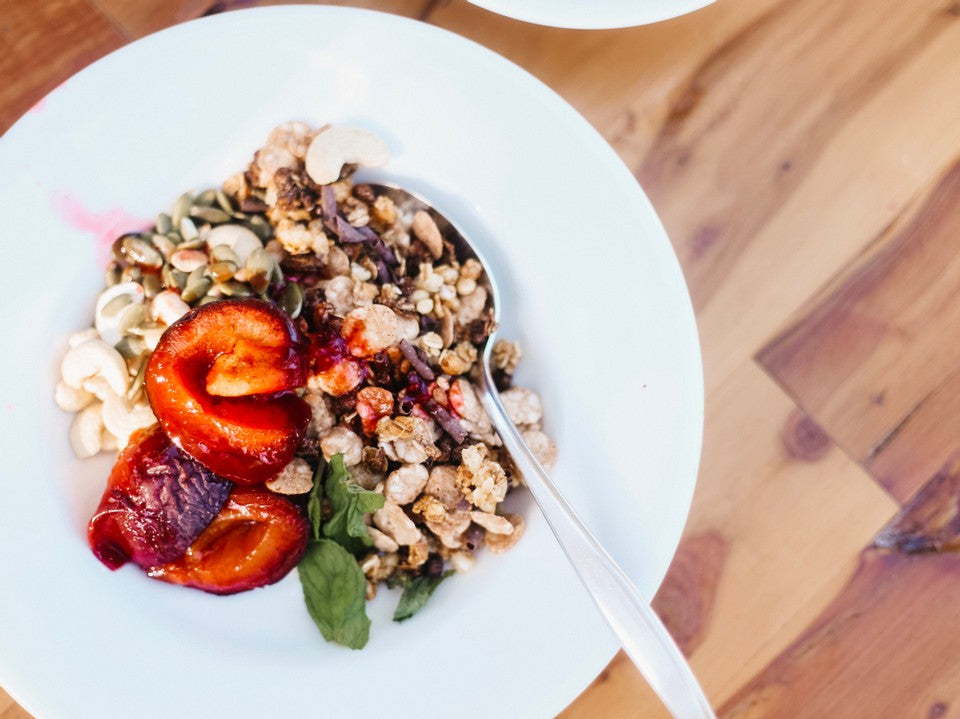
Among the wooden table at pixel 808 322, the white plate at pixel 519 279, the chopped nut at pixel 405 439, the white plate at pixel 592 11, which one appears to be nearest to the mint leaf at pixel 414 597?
the white plate at pixel 519 279

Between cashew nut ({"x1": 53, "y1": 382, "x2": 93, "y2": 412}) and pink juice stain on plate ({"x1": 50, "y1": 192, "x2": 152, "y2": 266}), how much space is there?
0.37 feet

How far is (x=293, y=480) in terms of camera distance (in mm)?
679

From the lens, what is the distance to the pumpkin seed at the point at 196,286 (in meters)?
0.69

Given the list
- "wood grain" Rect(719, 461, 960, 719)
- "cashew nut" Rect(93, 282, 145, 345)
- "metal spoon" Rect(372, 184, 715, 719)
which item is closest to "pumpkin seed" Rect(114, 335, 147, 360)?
"cashew nut" Rect(93, 282, 145, 345)

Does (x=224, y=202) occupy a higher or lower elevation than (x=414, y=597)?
higher

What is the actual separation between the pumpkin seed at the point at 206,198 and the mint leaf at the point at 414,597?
39 cm

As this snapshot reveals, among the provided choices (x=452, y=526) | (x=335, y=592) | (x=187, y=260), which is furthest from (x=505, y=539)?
(x=187, y=260)

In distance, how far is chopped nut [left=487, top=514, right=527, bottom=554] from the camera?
2.34 ft

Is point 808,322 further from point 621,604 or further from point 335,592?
point 335,592

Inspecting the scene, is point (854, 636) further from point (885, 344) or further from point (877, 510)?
point (885, 344)

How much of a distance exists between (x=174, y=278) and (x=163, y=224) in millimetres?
52

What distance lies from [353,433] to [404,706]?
246mm

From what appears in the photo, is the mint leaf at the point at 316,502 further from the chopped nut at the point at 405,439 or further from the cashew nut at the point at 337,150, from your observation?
the cashew nut at the point at 337,150

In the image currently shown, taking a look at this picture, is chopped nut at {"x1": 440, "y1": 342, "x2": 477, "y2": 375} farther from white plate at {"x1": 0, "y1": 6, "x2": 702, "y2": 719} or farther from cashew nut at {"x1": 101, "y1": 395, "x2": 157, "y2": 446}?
cashew nut at {"x1": 101, "y1": 395, "x2": 157, "y2": 446}
